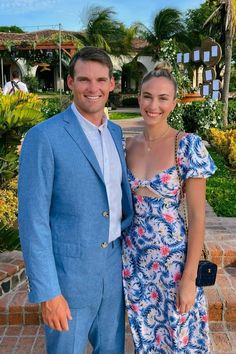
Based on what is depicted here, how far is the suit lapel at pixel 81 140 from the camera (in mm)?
1647

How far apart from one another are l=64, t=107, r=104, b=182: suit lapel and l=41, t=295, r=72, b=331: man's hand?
52cm

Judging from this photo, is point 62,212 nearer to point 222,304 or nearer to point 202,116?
point 222,304

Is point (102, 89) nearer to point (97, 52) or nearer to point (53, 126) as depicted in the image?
point (97, 52)

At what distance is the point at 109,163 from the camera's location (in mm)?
1761

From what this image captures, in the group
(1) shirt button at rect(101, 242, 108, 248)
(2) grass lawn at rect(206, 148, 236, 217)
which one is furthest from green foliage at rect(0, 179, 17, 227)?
(1) shirt button at rect(101, 242, 108, 248)

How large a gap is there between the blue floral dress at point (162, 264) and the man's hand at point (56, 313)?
42 centimetres

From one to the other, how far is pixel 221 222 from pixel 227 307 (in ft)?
4.61

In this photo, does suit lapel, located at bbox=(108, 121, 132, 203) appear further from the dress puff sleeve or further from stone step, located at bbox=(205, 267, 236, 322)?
stone step, located at bbox=(205, 267, 236, 322)

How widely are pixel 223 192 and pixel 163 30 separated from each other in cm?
2447

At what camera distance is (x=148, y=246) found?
1858 mm

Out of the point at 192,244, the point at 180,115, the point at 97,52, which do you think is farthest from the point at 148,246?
the point at 180,115

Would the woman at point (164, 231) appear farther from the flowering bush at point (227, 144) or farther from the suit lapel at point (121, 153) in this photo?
the flowering bush at point (227, 144)

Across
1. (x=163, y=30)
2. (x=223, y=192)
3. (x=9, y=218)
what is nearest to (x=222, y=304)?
(x=9, y=218)

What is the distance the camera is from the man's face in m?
1.67
